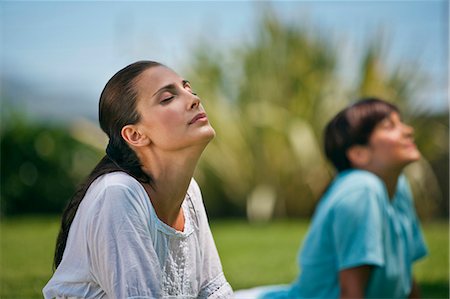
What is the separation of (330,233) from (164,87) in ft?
5.21

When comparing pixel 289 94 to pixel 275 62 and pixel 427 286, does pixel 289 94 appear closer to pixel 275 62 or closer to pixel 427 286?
pixel 275 62

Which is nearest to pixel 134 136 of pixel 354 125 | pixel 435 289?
pixel 354 125

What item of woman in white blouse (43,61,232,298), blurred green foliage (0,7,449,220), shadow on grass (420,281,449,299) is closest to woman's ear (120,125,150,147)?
woman in white blouse (43,61,232,298)

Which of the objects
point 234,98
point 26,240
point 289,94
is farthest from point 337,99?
point 26,240

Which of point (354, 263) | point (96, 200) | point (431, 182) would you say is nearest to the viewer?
point (96, 200)

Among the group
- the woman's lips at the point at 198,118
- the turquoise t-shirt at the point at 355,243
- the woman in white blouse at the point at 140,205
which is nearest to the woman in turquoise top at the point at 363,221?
the turquoise t-shirt at the point at 355,243

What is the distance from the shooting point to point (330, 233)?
3664 millimetres

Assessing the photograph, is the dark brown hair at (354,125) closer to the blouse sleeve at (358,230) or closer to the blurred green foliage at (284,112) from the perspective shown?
the blouse sleeve at (358,230)

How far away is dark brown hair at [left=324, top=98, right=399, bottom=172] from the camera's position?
3.85m

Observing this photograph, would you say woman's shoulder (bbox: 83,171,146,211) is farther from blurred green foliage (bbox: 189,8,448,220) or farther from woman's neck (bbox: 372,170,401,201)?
blurred green foliage (bbox: 189,8,448,220)

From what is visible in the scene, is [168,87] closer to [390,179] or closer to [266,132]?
[390,179]

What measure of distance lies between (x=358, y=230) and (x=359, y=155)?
512mm

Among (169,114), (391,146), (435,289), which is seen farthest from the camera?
(435,289)

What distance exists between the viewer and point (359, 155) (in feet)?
12.8
